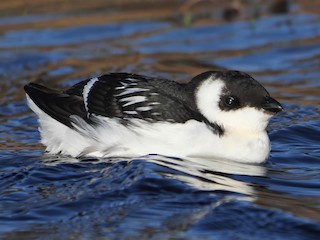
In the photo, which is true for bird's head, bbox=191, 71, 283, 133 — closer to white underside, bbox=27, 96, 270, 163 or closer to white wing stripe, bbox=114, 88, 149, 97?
white underside, bbox=27, 96, 270, 163

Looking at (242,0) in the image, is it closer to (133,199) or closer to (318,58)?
(318,58)

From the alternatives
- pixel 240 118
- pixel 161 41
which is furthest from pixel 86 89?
pixel 161 41

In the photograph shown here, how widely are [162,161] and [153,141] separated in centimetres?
17

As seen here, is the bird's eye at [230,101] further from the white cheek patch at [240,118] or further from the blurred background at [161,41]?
the blurred background at [161,41]

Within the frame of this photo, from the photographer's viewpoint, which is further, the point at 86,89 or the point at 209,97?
the point at 86,89

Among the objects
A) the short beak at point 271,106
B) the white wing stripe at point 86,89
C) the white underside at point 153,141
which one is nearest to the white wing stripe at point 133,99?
the white underside at point 153,141

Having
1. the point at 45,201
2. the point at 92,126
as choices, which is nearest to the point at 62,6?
the point at 92,126

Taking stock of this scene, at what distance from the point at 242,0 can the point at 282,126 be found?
660 centimetres

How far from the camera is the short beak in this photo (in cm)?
704

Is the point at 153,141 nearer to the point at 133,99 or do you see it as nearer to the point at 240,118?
the point at 133,99

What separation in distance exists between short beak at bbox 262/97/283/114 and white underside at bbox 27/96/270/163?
0.78 ft

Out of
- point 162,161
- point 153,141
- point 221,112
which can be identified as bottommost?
point 162,161

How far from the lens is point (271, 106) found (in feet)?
23.1

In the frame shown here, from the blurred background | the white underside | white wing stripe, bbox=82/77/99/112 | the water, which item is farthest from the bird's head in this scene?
the blurred background
